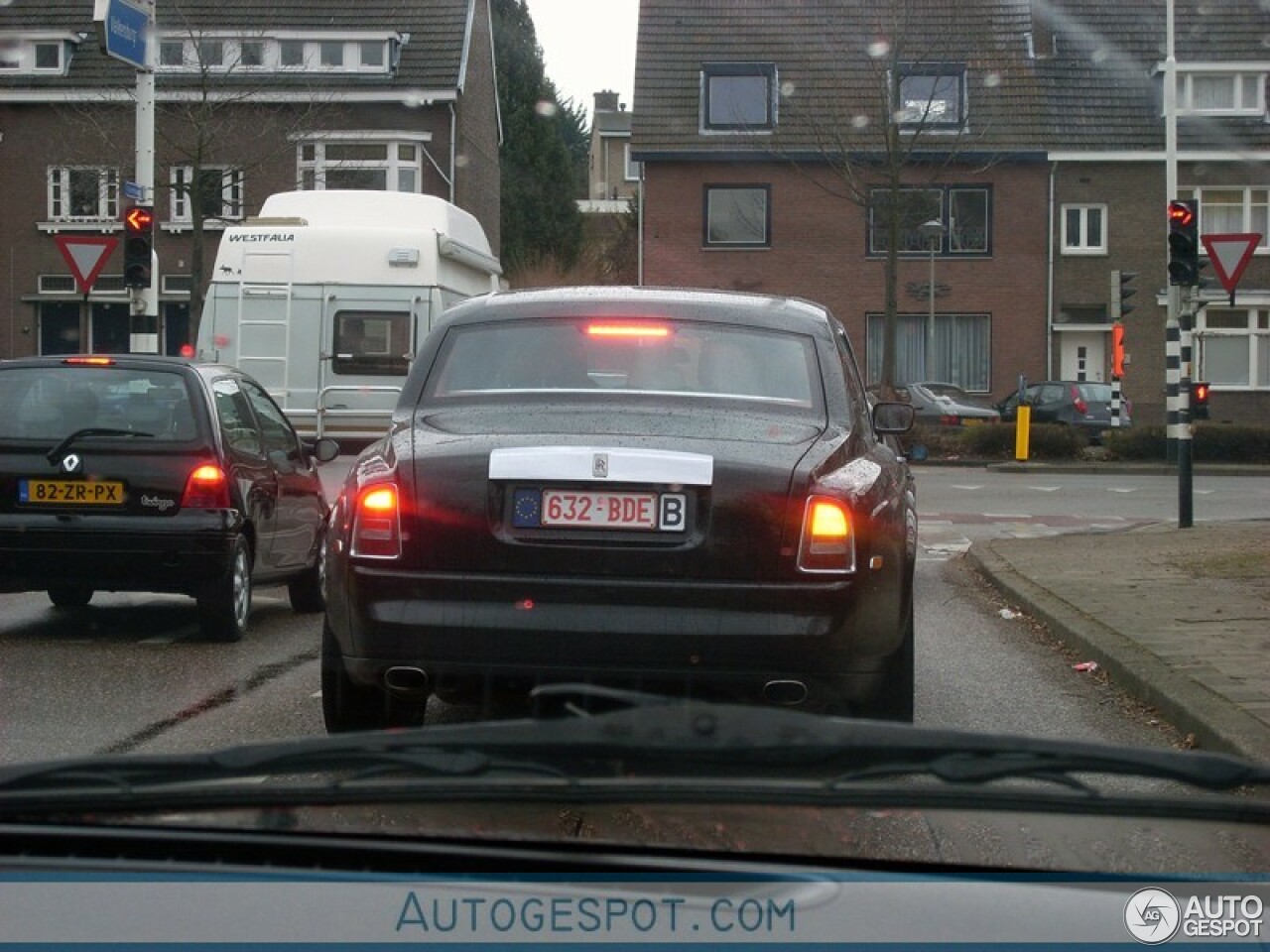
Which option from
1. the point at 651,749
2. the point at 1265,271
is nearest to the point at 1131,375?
the point at 1265,271

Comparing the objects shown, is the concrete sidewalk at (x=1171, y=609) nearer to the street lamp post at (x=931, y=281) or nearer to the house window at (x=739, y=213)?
the street lamp post at (x=931, y=281)

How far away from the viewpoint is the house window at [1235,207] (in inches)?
1704

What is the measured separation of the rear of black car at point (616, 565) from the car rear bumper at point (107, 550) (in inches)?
144

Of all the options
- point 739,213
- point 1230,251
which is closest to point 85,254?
point 1230,251

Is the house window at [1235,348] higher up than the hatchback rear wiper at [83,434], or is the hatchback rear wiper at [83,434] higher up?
the house window at [1235,348]

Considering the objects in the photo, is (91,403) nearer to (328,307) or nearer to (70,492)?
(70,492)

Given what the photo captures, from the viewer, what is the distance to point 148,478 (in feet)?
30.6

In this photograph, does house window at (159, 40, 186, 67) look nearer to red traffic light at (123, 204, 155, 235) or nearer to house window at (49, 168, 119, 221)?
house window at (49, 168, 119, 221)

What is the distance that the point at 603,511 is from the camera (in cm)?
542

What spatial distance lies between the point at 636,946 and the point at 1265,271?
44167mm

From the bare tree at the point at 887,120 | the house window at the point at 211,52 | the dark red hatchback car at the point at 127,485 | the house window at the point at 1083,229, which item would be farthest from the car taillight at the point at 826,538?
the house window at the point at 1083,229

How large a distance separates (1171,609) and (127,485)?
572cm

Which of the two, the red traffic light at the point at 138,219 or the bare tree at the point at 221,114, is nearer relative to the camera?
the red traffic light at the point at 138,219

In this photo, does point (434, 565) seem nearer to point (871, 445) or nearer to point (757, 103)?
point (871, 445)
